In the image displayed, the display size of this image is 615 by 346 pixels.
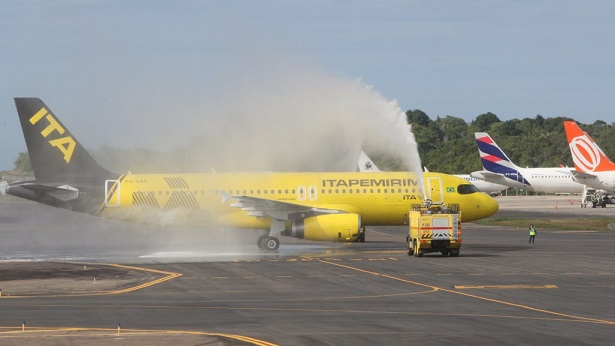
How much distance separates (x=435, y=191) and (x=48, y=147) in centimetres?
2327

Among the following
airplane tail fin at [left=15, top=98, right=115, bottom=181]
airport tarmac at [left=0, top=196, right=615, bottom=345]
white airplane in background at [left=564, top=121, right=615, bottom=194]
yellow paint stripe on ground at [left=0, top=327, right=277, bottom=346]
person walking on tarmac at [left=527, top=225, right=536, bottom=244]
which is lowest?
yellow paint stripe on ground at [left=0, top=327, right=277, bottom=346]

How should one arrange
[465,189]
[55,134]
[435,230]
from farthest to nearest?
[55,134] < [465,189] < [435,230]

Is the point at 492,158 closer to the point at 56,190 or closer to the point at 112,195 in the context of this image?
the point at 112,195

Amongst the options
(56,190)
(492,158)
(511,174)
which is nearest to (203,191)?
(56,190)

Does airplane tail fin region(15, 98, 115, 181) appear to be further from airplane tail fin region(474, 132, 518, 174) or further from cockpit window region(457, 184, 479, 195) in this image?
airplane tail fin region(474, 132, 518, 174)

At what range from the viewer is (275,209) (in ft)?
174

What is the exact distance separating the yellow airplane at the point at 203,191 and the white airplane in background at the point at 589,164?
185 feet

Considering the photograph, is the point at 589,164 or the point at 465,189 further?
the point at 589,164

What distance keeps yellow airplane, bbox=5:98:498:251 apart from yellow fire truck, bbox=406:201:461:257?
202 inches

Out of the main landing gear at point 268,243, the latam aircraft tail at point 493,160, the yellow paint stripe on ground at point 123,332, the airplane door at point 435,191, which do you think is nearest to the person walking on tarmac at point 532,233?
the airplane door at point 435,191

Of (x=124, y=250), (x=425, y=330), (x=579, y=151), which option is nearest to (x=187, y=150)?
(x=124, y=250)

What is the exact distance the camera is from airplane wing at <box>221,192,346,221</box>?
52.3 metres

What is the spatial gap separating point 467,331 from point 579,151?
89119 mm

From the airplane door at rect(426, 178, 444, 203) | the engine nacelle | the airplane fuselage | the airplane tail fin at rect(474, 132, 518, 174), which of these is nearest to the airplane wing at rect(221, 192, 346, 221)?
the airplane fuselage
